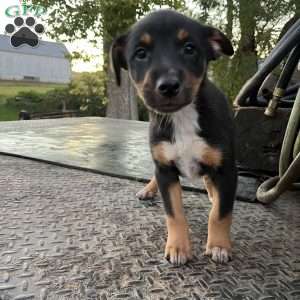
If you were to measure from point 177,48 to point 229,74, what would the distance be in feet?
26.8

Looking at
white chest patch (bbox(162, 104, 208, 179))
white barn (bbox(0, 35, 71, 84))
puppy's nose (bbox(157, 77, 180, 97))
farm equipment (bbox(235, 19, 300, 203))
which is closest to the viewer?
puppy's nose (bbox(157, 77, 180, 97))

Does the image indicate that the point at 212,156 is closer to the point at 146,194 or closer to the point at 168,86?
the point at 168,86

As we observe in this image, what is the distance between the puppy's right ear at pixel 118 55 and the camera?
190cm

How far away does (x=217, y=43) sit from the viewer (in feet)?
6.11

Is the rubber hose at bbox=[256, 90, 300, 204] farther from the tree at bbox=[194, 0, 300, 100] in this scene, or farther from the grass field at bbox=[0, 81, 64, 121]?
the grass field at bbox=[0, 81, 64, 121]

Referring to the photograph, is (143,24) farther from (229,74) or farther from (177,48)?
(229,74)

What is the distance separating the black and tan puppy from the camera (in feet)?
5.31

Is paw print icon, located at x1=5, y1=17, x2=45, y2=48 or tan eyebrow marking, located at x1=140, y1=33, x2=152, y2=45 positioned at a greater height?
paw print icon, located at x1=5, y1=17, x2=45, y2=48

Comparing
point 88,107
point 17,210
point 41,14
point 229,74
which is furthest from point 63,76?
point 17,210

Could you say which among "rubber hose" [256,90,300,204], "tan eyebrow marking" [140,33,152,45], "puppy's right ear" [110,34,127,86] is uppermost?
"tan eyebrow marking" [140,33,152,45]

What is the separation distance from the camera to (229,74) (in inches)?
377

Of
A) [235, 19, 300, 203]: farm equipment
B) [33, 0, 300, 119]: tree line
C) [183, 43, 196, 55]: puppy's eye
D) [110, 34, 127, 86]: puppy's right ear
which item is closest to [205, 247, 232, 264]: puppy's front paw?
[235, 19, 300, 203]: farm equipment

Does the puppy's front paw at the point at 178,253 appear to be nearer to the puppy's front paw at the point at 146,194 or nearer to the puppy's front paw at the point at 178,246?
the puppy's front paw at the point at 178,246

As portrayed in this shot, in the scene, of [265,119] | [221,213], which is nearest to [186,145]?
[221,213]
